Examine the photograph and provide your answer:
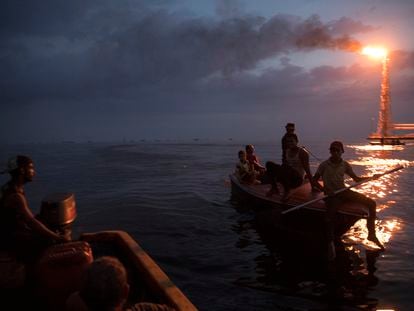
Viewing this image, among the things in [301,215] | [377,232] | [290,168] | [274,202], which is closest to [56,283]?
[301,215]

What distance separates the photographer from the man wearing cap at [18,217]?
169 inches

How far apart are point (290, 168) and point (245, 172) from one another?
449cm

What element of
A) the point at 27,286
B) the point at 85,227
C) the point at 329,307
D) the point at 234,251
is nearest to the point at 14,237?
the point at 27,286

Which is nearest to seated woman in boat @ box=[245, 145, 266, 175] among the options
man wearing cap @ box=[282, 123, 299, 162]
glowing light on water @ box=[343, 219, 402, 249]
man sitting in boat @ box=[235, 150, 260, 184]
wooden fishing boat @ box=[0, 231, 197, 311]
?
man sitting in boat @ box=[235, 150, 260, 184]

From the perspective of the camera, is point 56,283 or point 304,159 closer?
A: point 56,283

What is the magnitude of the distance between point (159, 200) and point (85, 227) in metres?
6.11

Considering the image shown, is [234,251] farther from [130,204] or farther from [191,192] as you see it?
[191,192]

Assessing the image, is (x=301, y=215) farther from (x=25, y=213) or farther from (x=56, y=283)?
(x=25, y=213)

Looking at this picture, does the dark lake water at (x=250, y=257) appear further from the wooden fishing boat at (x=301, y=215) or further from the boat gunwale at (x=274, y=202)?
the boat gunwale at (x=274, y=202)

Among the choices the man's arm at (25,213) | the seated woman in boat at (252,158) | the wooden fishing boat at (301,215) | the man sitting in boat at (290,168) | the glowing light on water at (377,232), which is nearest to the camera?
A: the man's arm at (25,213)

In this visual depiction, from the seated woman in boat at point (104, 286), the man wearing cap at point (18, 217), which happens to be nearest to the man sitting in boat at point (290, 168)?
the man wearing cap at point (18, 217)

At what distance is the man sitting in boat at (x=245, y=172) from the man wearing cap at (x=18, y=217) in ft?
36.9

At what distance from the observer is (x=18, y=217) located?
4375mm

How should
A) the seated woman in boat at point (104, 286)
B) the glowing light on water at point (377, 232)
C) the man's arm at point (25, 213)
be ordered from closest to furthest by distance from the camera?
the seated woman in boat at point (104, 286), the man's arm at point (25, 213), the glowing light on water at point (377, 232)
